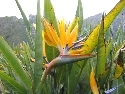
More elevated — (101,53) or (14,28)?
(14,28)

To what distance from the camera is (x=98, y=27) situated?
55cm

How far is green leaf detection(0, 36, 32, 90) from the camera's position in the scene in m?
0.52

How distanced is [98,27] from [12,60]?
0.19 metres

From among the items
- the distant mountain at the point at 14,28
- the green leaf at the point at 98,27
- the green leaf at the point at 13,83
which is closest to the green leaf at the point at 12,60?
the green leaf at the point at 13,83

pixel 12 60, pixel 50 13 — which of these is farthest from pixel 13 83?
pixel 50 13

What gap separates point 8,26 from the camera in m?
4.51

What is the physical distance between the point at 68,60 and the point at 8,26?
410 centimetres

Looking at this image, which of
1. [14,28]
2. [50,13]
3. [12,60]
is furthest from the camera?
[14,28]

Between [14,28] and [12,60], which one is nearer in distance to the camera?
[12,60]

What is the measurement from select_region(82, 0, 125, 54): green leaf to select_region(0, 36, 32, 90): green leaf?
134mm

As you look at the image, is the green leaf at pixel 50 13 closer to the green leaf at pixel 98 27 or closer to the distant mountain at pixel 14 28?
the green leaf at pixel 98 27

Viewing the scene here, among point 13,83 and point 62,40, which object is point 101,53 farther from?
point 13,83

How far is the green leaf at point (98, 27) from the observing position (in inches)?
21.2

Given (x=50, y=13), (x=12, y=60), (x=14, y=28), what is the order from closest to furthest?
(x=12, y=60), (x=50, y=13), (x=14, y=28)
